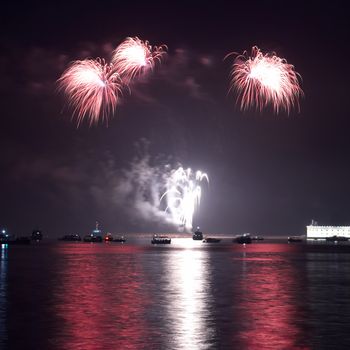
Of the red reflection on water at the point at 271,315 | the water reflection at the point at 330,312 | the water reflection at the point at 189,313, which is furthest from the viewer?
the water reflection at the point at 330,312

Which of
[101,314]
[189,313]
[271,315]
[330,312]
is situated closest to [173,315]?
[189,313]

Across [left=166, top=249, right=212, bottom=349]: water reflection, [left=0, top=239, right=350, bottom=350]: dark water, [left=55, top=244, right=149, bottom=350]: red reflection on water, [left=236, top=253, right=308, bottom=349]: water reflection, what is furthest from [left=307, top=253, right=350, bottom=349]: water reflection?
[left=55, top=244, right=149, bottom=350]: red reflection on water

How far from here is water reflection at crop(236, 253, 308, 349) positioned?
2336 cm

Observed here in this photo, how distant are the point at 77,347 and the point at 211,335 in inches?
219

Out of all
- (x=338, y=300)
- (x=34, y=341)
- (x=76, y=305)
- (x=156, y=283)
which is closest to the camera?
(x=34, y=341)

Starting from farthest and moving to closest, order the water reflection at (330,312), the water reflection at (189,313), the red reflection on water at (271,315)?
the water reflection at (330,312), the water reflection at (189,313), the red reflection on water at (271,315)

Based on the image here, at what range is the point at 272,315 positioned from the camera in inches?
1203

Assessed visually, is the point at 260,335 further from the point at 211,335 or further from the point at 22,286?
the point at 22,286

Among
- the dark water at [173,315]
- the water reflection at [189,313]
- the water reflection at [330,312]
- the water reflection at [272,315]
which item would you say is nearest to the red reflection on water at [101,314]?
the dark water at [173,315]

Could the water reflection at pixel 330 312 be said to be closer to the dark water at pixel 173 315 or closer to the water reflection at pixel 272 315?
the dark water at pixel 173 315

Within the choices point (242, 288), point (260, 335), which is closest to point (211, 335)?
point (260, 335)

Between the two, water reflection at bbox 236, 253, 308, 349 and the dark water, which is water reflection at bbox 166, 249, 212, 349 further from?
water reflection at bbox 236, 253, 308, 349

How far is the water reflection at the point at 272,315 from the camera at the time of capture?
76.6 feet

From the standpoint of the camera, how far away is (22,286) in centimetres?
A: 4819
